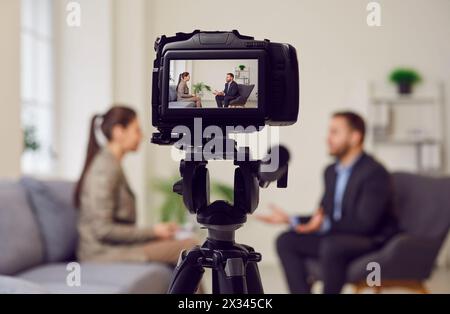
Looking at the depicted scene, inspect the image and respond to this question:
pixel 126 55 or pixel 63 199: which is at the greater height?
pixel 126 55

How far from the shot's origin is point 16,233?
6.75ft

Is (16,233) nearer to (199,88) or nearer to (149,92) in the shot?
(199,88)

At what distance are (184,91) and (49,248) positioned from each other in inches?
63.4

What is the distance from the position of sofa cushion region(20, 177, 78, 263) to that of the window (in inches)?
32.7

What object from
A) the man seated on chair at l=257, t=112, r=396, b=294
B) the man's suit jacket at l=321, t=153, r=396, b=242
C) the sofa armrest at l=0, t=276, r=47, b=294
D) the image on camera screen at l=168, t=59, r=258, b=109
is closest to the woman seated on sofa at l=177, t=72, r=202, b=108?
the image on camera screen at l=168, t=59, r=258, b=109

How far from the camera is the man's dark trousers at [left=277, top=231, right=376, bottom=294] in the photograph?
260 cm

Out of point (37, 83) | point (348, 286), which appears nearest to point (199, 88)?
point (37, 83)

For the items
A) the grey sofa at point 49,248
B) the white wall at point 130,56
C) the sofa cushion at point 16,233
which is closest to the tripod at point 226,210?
the grey sofa at point 49,248

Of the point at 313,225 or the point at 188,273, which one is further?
the point at 313,225

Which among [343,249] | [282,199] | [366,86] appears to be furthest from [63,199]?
[366,86]

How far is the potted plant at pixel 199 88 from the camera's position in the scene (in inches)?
32.7

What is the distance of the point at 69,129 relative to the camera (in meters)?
3.79

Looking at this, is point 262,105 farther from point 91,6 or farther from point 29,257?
point 91,6

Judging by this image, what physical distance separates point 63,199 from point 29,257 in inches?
12.3
